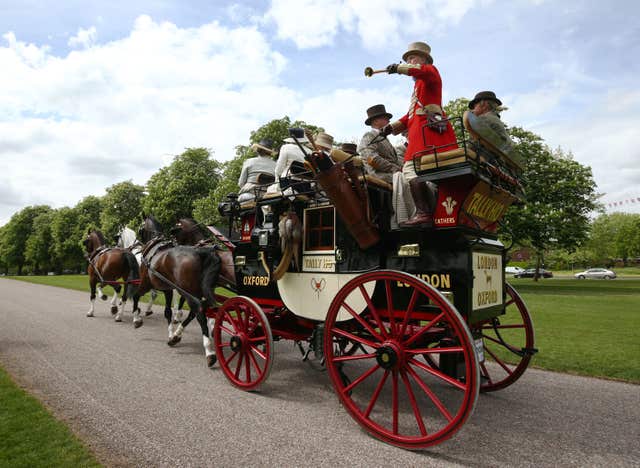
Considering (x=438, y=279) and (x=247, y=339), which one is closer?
(x=438, y=279)

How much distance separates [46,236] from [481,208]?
6716cm

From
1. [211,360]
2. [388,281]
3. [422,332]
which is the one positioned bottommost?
[211,360]

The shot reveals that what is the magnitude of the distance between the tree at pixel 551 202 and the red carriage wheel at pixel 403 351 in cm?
1979

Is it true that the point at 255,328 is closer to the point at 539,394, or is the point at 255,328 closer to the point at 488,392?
the point at 488,392

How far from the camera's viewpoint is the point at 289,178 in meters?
4.77

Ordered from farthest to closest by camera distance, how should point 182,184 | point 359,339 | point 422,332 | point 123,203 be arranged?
point 123,203 → point 182,184 → point 359,339 → point 422,332

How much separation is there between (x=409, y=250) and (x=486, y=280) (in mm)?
987

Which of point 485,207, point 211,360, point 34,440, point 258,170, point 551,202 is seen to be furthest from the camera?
point 551,202

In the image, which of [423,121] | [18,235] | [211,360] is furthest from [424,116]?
[18,235]

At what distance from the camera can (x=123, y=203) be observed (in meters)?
43.9

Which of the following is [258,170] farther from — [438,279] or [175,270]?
[438,279]

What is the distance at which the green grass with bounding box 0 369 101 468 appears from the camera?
10.4ft

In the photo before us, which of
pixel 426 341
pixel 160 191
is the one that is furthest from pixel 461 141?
pixel 160 191

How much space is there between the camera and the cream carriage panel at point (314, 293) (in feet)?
14.2
